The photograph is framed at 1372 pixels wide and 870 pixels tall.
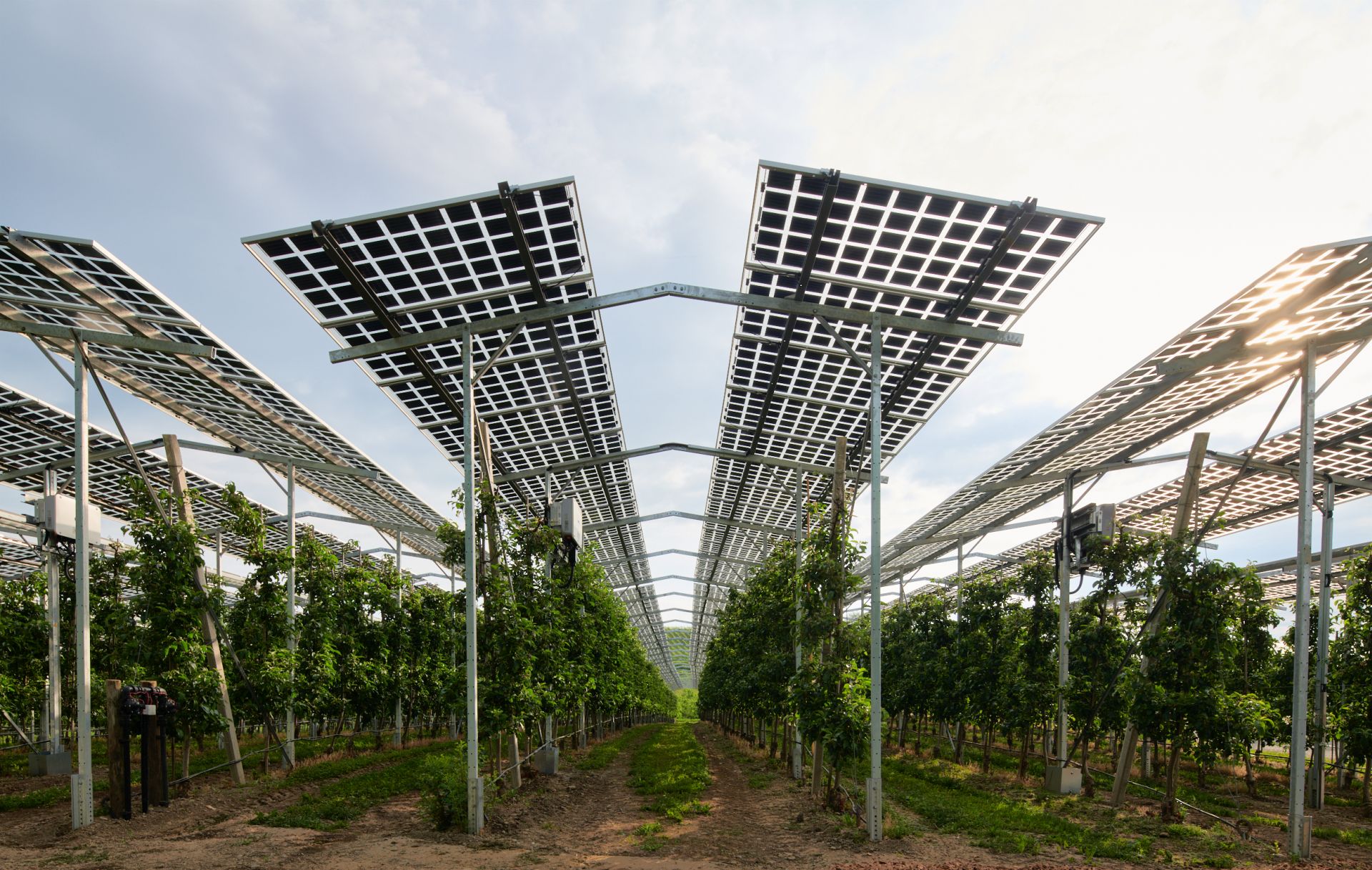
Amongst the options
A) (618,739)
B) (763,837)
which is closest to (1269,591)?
(618,739)

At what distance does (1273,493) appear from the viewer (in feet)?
75.0

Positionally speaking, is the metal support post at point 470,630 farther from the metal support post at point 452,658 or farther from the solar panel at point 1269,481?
the solar panel at point 1269,481

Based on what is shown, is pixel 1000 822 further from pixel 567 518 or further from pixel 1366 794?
pixel 1366 794

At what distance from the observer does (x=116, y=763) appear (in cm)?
1415

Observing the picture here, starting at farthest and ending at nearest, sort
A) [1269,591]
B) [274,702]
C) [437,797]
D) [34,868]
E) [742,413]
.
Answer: [1269,591] → [742,413] → [274,702] → [437,797] → [34,868]

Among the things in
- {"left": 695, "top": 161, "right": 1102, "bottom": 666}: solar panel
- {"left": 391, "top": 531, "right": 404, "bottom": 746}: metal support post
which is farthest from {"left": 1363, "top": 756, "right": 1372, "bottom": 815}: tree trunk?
{"left": 391, "top": 531, "right": 404, "bottom": 746}: metal support post

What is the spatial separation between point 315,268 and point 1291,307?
49.3 ft

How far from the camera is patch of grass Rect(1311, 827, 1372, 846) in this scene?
1431cm

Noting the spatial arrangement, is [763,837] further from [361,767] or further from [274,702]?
[361,767]

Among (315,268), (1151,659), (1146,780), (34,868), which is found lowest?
(1146,780)

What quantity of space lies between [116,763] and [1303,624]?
18.9m

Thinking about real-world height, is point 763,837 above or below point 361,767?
above

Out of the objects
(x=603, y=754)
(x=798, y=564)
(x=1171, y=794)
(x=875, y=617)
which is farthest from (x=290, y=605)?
(x=1171, y=794)

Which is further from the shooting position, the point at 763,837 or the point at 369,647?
the point at 369,647
